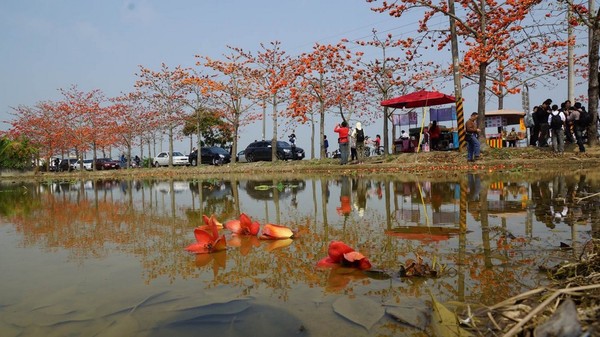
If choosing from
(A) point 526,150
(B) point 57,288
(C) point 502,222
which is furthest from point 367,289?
(A) point 526,150

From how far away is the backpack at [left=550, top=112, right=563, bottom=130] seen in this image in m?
13.8

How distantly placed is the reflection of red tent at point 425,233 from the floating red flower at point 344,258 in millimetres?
1014

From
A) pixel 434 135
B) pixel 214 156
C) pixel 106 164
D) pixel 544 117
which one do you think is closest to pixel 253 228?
pixel 544 117

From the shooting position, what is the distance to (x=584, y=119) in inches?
580

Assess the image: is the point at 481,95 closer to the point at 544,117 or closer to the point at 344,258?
the point at 544,117

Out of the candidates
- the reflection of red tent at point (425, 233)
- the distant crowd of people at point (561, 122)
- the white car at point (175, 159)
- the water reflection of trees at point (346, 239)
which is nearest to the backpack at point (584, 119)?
the distant crowd of people at point (561, 122)

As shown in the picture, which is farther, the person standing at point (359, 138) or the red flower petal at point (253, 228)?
the person standing at point (359, 138)

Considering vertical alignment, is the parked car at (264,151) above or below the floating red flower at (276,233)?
above

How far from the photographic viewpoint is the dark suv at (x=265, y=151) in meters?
29.9

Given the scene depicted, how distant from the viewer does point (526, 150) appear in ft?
51.4

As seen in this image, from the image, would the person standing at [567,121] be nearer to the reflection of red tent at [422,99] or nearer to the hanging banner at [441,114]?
the reflection of red tent at [422,99]

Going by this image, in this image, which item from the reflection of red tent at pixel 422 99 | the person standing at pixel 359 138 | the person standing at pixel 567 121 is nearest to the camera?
the person standing at pixel 567 121

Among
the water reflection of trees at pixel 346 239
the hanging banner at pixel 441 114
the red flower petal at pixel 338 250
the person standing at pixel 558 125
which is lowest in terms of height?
the water reflection of trees at pixel 346 239

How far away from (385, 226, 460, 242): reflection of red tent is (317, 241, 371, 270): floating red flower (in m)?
1.01
